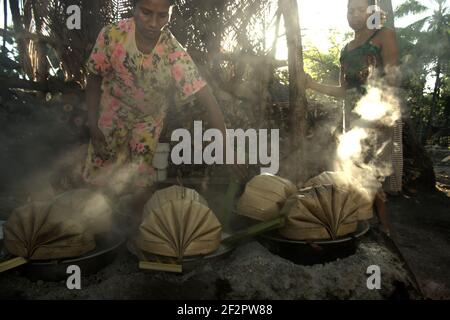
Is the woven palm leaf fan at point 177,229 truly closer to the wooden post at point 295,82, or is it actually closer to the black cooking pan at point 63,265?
the black cooking pan at point 63,265

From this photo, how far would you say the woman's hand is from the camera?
8.34 ft

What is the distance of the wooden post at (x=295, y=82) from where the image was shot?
Result: 9.01ft

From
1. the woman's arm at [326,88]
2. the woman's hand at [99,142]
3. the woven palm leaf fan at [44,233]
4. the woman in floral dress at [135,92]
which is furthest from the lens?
the woman's arm at [326,88]

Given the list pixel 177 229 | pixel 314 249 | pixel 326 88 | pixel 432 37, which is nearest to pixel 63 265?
pixel 177 229

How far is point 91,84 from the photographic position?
8.45 ft

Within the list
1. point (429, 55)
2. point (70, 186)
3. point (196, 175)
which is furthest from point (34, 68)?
point (429, 55)

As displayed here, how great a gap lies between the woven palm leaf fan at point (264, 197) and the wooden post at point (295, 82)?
2.59 ft

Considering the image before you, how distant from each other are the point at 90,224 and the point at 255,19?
143 inches

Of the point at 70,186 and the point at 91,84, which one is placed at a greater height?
the point at 91,84

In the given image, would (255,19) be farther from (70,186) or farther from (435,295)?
(435,295)

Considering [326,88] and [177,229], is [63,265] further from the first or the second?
[326,88]

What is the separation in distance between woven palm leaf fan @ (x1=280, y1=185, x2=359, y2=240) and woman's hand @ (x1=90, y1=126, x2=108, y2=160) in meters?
1.39

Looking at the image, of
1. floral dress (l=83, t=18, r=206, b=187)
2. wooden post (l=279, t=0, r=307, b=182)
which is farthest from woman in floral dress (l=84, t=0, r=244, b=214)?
wooden post (l=279, t=0, r=307, b=182)

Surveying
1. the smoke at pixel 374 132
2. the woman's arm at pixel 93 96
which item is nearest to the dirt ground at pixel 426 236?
the smoke at pixel 374 132
